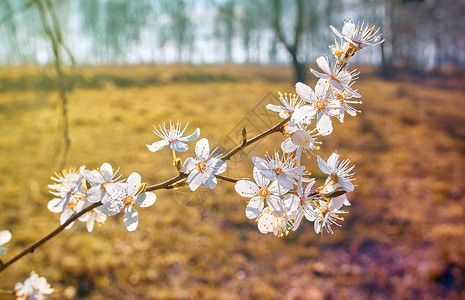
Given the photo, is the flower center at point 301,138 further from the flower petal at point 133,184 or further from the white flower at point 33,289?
the white flower at point 33,289

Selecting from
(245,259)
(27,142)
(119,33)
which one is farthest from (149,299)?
(119,33)

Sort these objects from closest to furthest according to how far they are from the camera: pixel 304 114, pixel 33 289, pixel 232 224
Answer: pixel 304 114
pixel 33 289
pixel 232 224

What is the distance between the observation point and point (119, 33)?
62.5 ft

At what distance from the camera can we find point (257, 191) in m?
0.48

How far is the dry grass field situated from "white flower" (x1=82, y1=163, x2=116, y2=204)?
0.13m

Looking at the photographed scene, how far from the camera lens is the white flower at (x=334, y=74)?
445 mm

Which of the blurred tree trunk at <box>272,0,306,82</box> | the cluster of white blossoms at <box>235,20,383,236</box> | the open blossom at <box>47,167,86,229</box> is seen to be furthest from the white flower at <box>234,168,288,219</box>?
the blurred tree trunk at <box>272,0,306,82</box>

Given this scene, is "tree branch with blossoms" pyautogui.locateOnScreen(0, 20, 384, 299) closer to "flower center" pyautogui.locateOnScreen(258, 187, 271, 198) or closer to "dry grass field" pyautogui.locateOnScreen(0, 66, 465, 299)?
"flower center" pyautogui.locateOnScreen(258, 187, 271, 198)

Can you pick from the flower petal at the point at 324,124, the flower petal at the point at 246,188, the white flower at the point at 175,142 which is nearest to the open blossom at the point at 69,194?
the white flower at the point at 175,142

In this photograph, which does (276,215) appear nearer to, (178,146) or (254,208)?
(254,208)

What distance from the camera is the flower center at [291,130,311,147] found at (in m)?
0.44

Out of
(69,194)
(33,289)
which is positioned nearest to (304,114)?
(69,194)

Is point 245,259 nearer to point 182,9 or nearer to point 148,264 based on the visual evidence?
point 148,264

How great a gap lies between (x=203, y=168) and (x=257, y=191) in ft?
0.27
